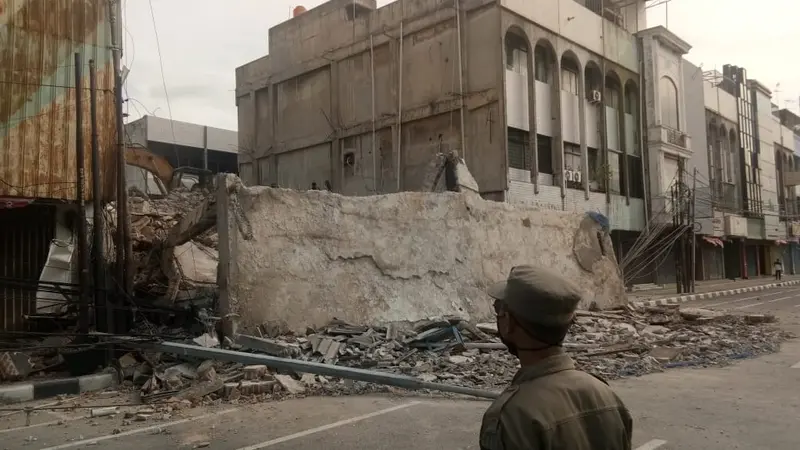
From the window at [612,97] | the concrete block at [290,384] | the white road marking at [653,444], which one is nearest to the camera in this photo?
the white road marking at [653,444]

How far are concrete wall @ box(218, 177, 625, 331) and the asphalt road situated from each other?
8.87 feet

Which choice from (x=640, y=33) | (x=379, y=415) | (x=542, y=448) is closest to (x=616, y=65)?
(x=640, y=33)

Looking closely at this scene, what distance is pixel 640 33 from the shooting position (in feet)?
90.9

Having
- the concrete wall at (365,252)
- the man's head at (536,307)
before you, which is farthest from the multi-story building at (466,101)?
the man's head at (536,307)

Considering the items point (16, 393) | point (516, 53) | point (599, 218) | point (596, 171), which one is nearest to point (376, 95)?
point (516, 53)

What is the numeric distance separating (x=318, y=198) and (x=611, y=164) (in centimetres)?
1913

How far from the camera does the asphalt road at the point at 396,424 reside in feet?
16.1

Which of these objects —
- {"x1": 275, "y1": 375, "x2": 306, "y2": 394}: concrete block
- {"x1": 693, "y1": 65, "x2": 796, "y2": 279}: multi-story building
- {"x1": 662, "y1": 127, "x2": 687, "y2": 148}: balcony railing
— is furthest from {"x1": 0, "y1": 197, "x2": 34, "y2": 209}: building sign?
{"x1": 693, "y1": 65, "x2": 796, "y2": 279}: multi-story building

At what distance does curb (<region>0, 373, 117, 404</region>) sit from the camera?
23.0 ft

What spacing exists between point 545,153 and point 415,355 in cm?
1542

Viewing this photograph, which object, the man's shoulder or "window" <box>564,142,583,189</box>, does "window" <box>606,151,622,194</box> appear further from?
the man's shoulder

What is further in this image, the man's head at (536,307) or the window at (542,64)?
the window at (542,64)

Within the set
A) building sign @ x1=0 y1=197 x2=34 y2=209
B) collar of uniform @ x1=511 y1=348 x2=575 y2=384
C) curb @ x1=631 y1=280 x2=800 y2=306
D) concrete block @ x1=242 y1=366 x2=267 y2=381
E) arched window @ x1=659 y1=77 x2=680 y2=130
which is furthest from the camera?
arched window @ x1=659 y1=77 x2=680 y2=130

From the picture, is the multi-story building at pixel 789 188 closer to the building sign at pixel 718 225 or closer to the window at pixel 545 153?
the building sign at pixel 718 225
